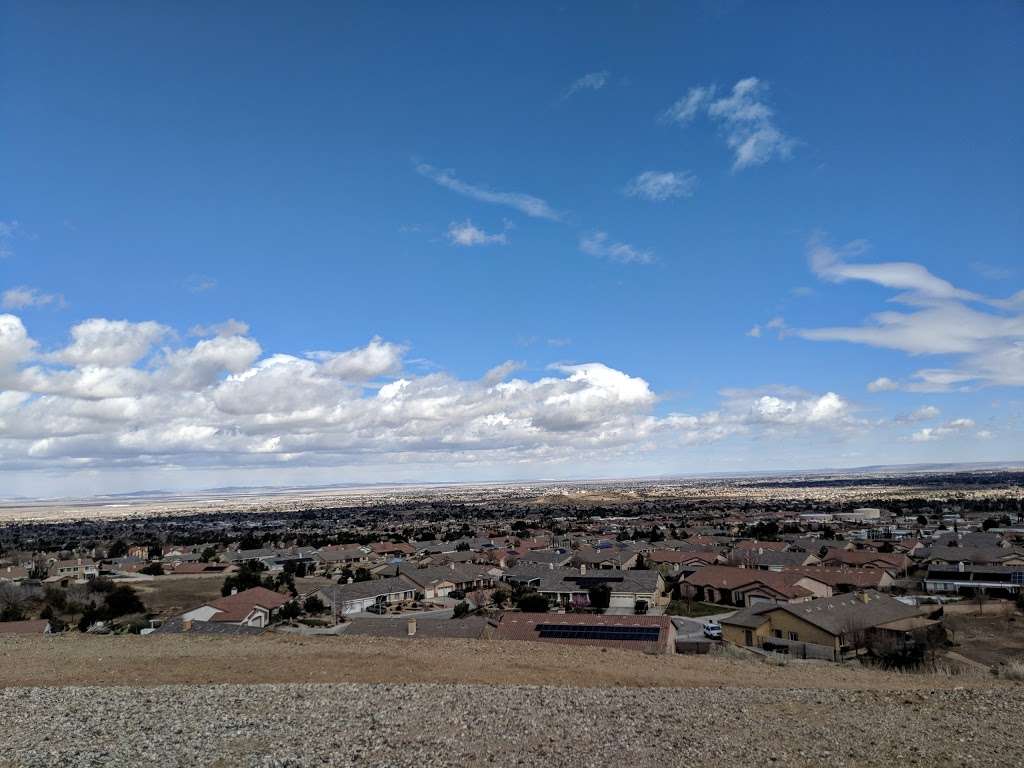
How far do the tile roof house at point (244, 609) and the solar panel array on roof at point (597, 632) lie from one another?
18846mm

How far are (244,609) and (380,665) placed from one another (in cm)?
2544

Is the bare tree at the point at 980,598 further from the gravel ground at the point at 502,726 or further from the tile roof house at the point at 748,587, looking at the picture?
the gravel ground at the point at 502,726

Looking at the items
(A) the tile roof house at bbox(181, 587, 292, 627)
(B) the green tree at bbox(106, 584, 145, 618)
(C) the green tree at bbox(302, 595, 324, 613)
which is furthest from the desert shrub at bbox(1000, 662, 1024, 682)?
(B) the green tree at bbox(106, 584, 145, 618)

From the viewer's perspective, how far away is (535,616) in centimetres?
3272

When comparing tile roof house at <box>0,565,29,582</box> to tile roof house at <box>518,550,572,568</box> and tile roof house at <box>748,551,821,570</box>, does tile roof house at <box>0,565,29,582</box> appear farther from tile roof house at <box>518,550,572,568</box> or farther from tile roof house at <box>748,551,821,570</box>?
tile roof house at <box>748,551,821,570</box>

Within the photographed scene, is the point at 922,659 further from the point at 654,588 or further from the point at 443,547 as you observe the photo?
the point at 443,547

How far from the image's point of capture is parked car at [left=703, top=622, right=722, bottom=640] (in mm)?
36656

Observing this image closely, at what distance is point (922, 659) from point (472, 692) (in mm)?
20216

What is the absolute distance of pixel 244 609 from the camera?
42.3 meters

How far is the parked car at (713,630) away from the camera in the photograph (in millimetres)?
36656

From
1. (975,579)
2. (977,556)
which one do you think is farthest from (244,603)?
(977,556)

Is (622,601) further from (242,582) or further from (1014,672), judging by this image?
(242,582)

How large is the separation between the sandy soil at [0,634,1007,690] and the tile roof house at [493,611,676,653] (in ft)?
8.32

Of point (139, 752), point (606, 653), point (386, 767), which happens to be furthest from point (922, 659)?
point (139, 752)
